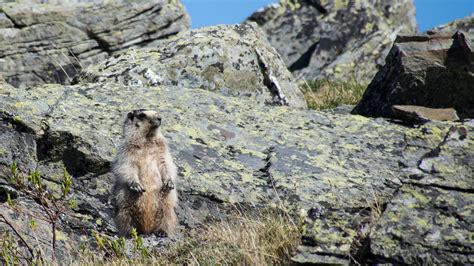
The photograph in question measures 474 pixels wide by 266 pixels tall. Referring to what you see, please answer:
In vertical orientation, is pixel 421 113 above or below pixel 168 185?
above

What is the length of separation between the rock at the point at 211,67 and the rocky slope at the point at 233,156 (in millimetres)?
1407

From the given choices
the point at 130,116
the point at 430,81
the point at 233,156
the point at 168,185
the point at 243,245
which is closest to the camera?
the point at 243,245

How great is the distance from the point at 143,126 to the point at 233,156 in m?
1.47

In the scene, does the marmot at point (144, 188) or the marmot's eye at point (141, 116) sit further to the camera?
the marmot's eye at point (141, 116)

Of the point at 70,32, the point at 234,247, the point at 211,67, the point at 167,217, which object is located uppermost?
the point at 70,32

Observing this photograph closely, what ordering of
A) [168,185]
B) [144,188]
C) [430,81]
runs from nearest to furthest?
[168,185] → [144,188] → [430,81]

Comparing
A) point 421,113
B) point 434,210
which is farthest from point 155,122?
point 434,210

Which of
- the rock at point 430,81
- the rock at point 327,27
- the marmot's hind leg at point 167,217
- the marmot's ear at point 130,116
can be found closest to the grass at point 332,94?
the rock at point 430,81

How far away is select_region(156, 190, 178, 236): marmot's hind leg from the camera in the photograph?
1102cm

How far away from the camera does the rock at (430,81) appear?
1495 cm

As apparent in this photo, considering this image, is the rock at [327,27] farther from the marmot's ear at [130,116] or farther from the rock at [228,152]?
the marmot's ear at [130,116]

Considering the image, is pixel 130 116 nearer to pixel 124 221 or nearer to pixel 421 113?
pixel 124 221

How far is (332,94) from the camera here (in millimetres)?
20688

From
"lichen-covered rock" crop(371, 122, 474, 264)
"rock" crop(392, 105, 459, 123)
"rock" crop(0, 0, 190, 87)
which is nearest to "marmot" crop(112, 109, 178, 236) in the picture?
"lichen-covered rock" crop(371, 122, 474, 264)
